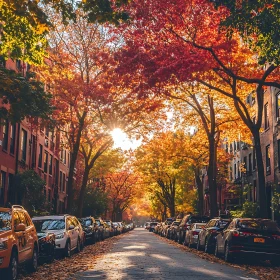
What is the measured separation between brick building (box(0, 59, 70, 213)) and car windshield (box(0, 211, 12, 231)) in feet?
21.5

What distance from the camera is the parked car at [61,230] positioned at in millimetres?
17141

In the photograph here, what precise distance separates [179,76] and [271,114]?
59.4ft

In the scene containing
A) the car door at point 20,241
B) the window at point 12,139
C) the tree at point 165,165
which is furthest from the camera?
the tree at point 165,165

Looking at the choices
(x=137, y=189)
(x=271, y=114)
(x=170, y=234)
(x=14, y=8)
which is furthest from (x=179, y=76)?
(x=137, y=189)

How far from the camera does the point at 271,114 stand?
1375 inches

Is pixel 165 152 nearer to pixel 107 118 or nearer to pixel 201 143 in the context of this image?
pixel 201 143

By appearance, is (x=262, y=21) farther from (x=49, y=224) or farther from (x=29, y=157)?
(x=29, y=157)

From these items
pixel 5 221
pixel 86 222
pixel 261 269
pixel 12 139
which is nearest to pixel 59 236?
pixel 5 221

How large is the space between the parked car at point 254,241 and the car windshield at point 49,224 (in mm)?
6033

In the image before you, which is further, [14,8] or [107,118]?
[107,118]

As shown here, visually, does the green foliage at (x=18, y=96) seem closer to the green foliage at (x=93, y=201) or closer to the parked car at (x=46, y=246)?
the parked car at (x=46, y=246)

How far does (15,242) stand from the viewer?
35.8 feet

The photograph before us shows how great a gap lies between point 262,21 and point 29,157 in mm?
26485

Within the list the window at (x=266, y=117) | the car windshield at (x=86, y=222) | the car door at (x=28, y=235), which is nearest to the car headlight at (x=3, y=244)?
the car door at (x=28, y=235)
